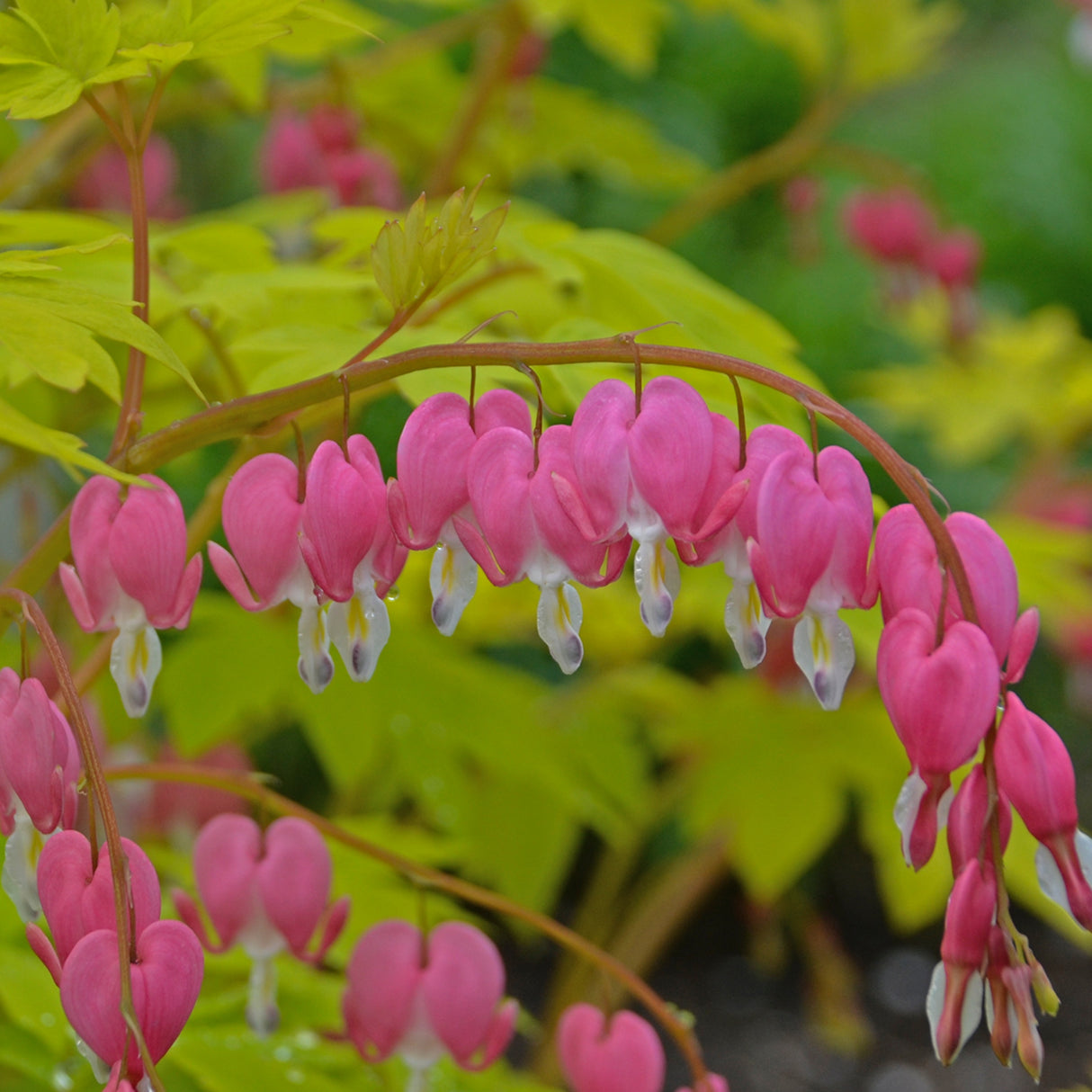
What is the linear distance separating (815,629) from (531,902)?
1.20m

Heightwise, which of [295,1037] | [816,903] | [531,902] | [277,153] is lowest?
[816,903]

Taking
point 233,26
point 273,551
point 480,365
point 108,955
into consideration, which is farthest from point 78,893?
point 233,26

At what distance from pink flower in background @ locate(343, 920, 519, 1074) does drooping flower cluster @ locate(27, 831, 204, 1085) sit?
0.22 m

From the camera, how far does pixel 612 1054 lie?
681mm

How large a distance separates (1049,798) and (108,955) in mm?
312

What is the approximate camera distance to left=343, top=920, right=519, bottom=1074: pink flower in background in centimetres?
67

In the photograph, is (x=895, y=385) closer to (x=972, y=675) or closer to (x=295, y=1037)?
(x=295, y=1037)

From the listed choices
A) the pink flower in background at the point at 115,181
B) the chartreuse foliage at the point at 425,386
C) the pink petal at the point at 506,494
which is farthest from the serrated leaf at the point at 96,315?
the pink flower in background at the point at 115,181

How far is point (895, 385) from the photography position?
2.40 meters

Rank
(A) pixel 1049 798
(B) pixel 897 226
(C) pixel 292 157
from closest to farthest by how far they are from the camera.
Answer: (A) pixel 1049 798
(C) pixel 292 157
(B) pixel 897 226

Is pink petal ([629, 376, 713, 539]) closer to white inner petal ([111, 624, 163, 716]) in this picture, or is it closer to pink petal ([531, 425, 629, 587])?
pink petal ([531, 425, 629, 587])

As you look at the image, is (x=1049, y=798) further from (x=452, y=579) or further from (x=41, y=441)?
(x=41, y=441)

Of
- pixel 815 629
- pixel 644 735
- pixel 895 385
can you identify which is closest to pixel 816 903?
pixel 644 735

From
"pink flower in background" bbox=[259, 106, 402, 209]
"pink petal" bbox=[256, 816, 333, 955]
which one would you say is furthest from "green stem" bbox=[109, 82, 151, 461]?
"pink flower in background" bbox=[259, 106, 402, 209]
